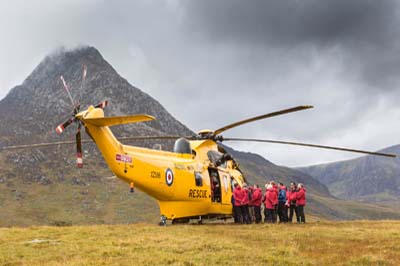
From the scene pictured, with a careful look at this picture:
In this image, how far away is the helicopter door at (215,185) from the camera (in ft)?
76.9

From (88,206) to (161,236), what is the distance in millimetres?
126724

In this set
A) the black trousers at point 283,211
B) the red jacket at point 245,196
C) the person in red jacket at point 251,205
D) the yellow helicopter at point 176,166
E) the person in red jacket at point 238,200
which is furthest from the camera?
the black trousers at point 283,211

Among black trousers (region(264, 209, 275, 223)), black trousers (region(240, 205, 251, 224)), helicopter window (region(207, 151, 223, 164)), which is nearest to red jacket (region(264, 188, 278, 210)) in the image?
black trousers (region(264, 209, 275, 223))

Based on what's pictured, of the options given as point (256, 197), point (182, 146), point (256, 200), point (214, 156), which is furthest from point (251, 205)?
point (182, 146)

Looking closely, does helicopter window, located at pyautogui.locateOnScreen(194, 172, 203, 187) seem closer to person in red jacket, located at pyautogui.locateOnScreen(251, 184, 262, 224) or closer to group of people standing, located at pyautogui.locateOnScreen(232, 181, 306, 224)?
group of people standing, located at pyautogui.locateOnScreen(232, 181, 306, 224)

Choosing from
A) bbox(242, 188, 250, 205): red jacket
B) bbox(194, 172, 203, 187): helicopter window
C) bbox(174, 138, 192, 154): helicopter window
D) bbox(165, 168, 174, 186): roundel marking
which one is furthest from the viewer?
bbox(242, 188, 250, 205): red jacket

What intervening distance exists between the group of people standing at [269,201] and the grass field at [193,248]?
21.3 ft

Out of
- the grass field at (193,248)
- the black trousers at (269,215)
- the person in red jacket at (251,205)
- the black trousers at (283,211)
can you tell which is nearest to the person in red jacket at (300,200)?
the black trousers at (283,211)

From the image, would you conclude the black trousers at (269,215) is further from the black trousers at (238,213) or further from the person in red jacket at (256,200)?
the black trousers at (238,213)

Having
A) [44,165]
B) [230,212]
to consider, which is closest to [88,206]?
[44,165]

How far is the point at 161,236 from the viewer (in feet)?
49.4

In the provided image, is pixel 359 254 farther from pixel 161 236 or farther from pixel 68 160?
pixel 68 160

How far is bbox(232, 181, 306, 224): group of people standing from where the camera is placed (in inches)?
925

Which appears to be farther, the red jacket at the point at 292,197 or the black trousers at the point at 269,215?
the black trousers at the point at 269,215
